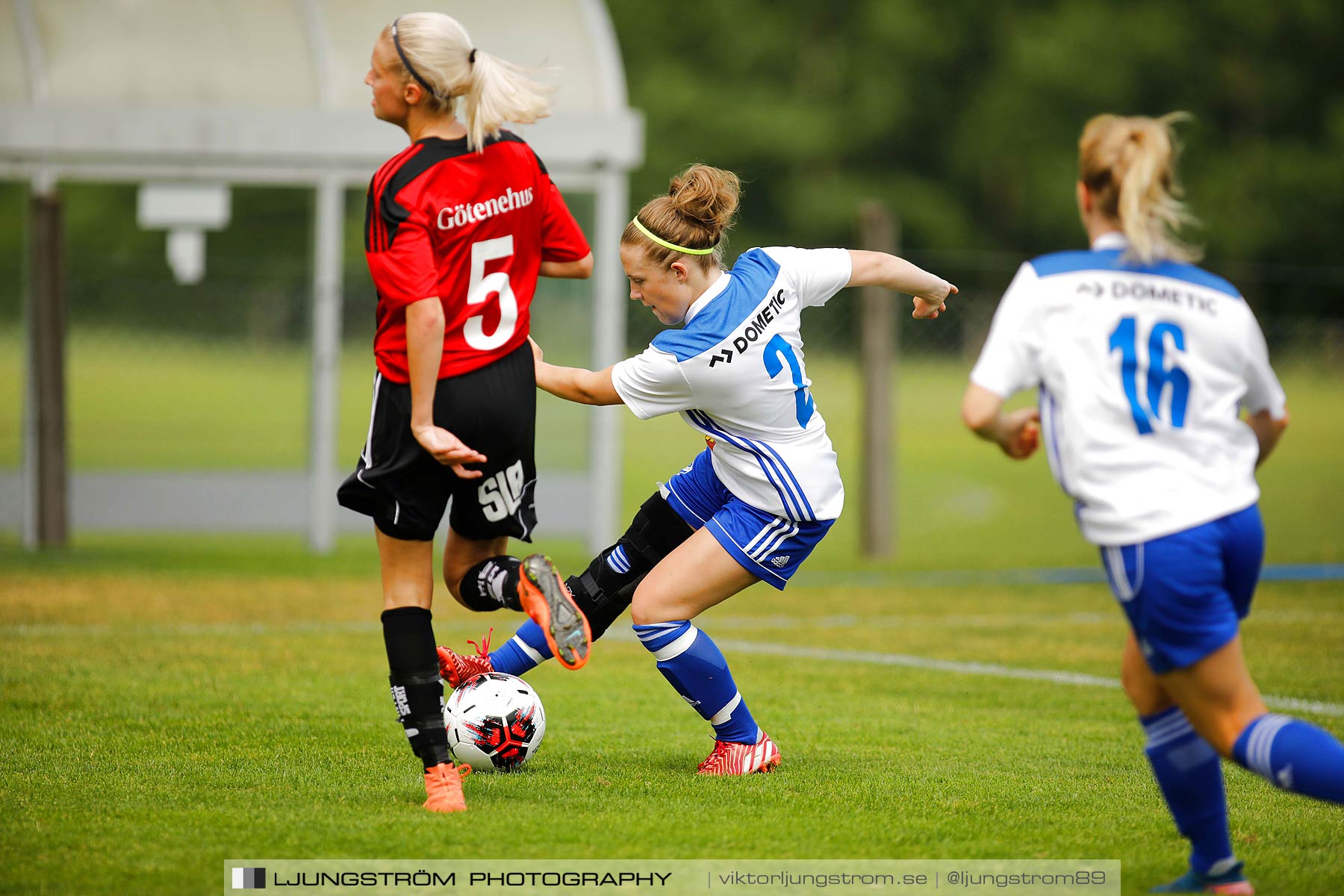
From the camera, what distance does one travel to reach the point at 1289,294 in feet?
52.7

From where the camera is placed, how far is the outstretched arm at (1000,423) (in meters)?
3.28

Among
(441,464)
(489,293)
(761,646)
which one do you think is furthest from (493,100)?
(761,646)

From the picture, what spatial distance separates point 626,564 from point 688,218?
1252 mm

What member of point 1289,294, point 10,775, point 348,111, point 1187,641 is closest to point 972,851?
point 1187,641

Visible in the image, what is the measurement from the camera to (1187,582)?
10.5ft

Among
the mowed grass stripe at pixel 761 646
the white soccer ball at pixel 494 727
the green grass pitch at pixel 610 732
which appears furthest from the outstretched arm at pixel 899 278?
the mowed grass stripe at pixel 761 646

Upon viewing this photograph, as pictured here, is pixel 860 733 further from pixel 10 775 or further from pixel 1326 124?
pixel 1326 124

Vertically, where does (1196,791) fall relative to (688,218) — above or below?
below

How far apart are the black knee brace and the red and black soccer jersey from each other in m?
1.06

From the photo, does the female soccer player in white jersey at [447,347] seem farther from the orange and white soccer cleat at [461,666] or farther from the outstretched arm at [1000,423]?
the outstretched arm at [1000,423]

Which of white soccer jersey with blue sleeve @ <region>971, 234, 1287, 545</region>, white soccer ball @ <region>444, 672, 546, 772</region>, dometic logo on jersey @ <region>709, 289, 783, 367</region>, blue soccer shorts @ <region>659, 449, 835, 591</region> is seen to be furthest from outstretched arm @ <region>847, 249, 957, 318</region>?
white soccer ball @ <region>444, 672, 546, 772</region>

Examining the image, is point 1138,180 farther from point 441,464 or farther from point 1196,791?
point 441,464

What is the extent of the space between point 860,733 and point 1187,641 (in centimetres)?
232

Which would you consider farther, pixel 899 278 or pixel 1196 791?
pixel 899 278
